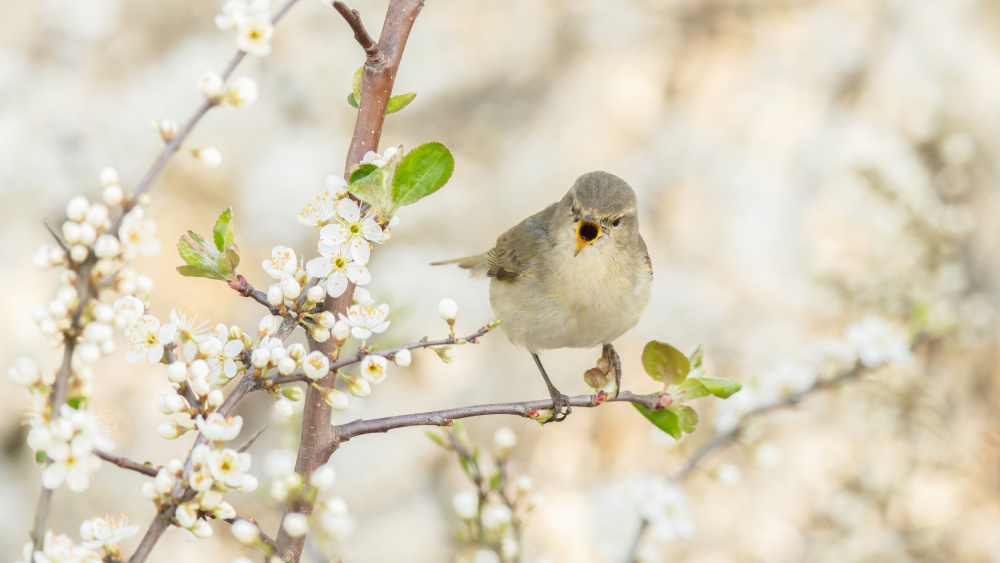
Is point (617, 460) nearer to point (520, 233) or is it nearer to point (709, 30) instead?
point (520, 233)

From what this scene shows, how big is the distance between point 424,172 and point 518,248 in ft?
4.17

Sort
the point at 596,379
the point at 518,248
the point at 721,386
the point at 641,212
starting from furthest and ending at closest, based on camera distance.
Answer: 1. the point at 641,212
2. the point at 518,248
3. the point at 596,379
4. the point at 721,386

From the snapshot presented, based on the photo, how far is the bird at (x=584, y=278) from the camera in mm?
1836

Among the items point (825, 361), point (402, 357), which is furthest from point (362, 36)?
point (825, 361)

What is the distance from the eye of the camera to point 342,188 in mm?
906

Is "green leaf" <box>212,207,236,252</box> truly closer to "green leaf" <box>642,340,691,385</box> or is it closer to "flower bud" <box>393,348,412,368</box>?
"flower bud" <box>393,348,412,368</box>

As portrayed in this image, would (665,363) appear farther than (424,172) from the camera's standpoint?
Yes


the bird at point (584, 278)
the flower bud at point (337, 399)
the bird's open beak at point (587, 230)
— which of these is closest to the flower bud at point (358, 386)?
the flower bud at point (337, 399)

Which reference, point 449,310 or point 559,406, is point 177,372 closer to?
Answer: point 449,310

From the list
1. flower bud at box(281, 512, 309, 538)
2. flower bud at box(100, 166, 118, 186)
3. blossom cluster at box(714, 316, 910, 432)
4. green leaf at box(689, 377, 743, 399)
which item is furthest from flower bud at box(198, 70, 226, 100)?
blossom cluster at box(714, 316, 910, 432)

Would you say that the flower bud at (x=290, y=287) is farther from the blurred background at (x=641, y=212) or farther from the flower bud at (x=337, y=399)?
the blurred background at (x=641, y=212)

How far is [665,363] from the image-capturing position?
1059mm

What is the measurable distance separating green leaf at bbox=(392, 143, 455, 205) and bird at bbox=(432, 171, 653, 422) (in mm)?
918

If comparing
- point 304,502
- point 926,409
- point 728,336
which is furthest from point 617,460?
point 304,502
